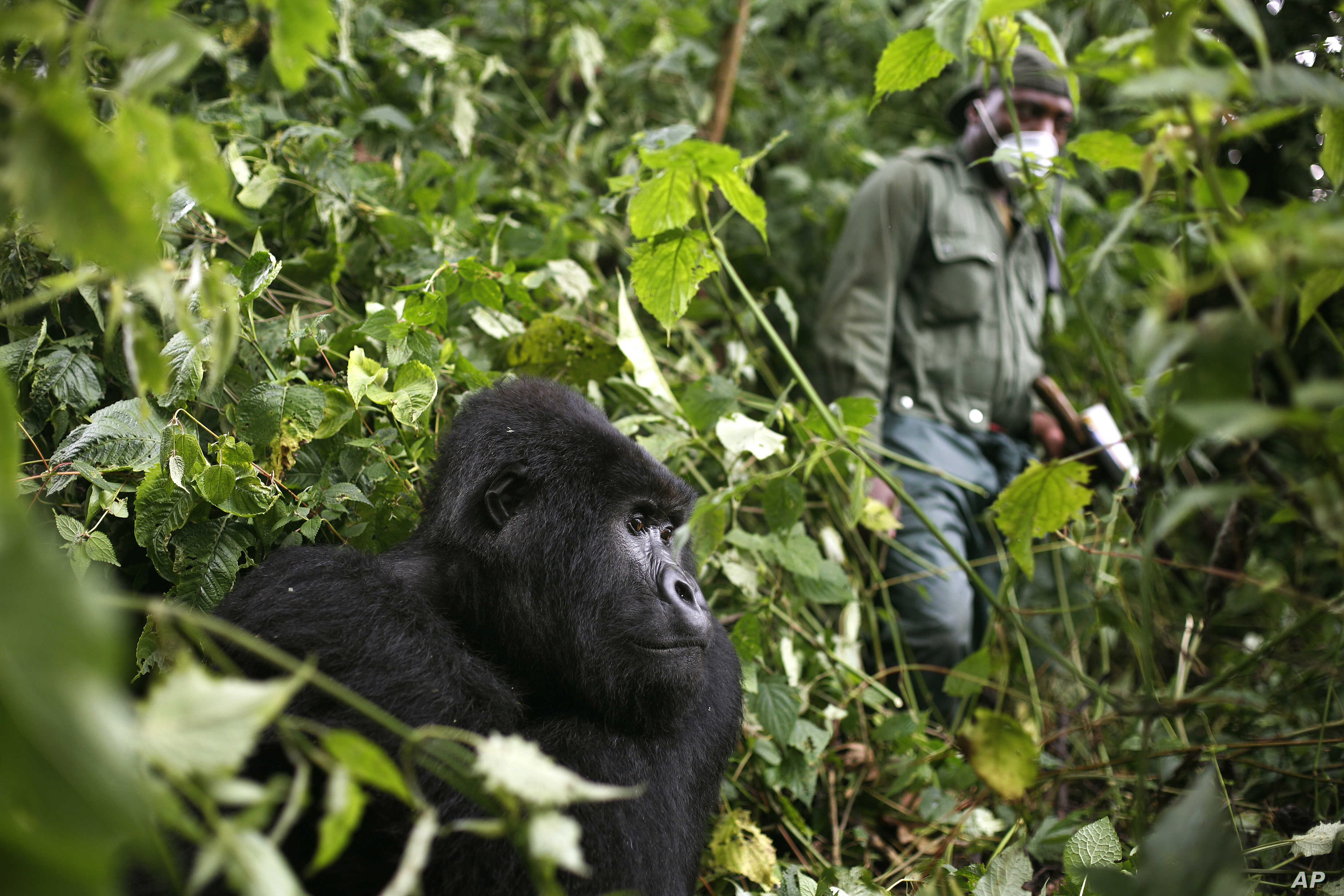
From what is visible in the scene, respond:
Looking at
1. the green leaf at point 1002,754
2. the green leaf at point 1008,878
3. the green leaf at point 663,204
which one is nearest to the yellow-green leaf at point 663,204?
the green leaf at point 663,204

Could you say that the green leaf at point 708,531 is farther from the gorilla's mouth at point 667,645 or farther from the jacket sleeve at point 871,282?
the jacket sleeve at point 871,282

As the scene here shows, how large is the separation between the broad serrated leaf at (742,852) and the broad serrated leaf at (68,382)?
6.40ft

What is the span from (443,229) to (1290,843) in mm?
2972

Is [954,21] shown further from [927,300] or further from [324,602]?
[927,300]

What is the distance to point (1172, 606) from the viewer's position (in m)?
4.41

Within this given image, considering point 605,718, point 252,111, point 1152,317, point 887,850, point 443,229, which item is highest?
point 1152,317

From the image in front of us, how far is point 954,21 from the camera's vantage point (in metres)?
1.68

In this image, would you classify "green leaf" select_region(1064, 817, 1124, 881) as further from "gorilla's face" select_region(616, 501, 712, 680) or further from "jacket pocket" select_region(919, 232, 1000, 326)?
"jacket pocket" select_region(919, 232, 1000, 326)

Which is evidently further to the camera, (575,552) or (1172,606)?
(1172,606)

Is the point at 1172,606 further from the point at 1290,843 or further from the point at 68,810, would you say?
the point at 68,810

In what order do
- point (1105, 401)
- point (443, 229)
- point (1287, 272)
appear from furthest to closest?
1. point (1105, 401)
2. point (443, 229)
3. point (1287, 272)

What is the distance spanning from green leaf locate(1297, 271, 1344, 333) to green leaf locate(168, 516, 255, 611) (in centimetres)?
207

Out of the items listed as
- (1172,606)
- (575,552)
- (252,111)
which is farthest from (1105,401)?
(252,111)

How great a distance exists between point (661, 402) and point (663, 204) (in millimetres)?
825
